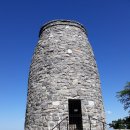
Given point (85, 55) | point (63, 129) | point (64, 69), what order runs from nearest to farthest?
1. point (63, 129)
2. point (64, 69)
3. point (85, 55)

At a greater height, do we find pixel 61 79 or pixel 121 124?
pixel 61 79

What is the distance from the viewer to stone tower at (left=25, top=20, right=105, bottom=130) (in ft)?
28.9

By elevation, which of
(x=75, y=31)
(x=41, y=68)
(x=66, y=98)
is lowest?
(x=66, y=98)

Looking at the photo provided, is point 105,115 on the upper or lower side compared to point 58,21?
lower

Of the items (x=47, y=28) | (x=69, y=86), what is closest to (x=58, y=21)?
(x=47, y=28)

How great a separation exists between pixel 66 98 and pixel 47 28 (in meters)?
A: 4.23

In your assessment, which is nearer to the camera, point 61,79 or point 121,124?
point 61,79

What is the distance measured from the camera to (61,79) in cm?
933

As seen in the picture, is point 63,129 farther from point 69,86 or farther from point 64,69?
point 64,69

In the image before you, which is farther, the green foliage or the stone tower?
the green foliage

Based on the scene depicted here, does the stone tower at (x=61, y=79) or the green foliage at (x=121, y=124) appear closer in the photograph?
the stone tower at (x=61, y=79)

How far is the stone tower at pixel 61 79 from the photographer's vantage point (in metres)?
8.81

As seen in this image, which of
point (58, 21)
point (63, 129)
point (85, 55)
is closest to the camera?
point (63, 129)

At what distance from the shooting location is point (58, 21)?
36.2ft
